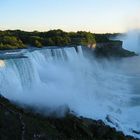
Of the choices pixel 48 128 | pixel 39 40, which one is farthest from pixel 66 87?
pixel 39 40

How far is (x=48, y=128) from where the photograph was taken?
47.8 feet

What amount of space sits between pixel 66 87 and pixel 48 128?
43.4 feet

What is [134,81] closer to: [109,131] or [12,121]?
[109,131]

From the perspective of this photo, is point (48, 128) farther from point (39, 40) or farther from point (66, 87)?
point (39, 40)

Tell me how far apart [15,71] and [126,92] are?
10467 mm

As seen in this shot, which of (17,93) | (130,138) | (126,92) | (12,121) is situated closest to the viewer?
(12,121)

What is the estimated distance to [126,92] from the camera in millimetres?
29984

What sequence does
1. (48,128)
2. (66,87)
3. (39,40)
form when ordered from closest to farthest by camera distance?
(48,128), (66,87), (39,40)

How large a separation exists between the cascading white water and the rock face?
2.20 metres

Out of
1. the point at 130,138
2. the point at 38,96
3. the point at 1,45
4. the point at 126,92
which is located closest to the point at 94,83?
the point at 126,92

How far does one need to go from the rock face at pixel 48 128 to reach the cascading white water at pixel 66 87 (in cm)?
220

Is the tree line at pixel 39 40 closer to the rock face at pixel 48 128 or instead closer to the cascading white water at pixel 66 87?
the cascading white water at pixel 66 87

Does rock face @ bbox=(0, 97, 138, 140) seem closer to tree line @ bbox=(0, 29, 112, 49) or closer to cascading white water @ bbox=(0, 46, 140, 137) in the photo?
cascading white water @ bbox=(0, 46, 140, 137)

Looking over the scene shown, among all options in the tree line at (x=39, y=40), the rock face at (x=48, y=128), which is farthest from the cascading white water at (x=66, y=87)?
the tree line at (x=39, y=40)
